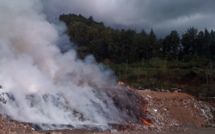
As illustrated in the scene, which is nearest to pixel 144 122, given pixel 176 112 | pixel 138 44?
pixel 176 112

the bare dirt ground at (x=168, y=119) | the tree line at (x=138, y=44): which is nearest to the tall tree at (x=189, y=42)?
the tree line at (x=138, y=44)

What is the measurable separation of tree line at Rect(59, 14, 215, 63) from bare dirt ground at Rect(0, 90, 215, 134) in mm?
28880

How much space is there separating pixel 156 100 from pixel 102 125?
13.6m

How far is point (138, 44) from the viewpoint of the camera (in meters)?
81.6

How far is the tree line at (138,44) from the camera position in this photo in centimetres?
7519

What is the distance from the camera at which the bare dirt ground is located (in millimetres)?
27019

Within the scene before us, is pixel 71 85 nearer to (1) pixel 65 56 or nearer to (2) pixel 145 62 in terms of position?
(1) pixel 65 56

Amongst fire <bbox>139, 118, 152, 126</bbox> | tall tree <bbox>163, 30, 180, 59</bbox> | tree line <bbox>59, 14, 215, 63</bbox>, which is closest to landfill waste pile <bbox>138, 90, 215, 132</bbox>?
fire <bbox>139, 118, 152, 126</bbox>

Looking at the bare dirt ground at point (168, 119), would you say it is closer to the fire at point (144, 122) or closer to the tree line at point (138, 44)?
the fire at point (144, 122)

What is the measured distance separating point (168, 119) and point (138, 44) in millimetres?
44383

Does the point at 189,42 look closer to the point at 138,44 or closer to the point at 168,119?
the point at 138,44

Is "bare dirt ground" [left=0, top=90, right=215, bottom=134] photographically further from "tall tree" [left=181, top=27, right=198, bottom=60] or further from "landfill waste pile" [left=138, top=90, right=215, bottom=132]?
"tall tree" [left=181, top=27, right=198, bottom=60]

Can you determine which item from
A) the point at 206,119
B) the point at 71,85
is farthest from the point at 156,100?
the point at 71,85

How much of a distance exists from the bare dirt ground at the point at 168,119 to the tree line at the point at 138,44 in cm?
2888
